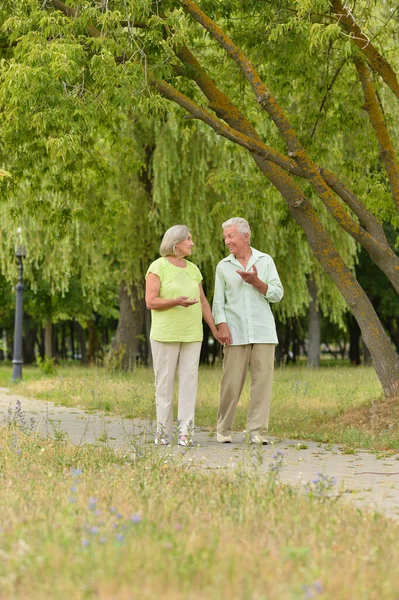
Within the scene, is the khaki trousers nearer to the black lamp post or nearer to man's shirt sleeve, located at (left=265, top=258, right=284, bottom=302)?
man's shirt sleeve, located at (left=265, top=258, right=284, bottom=302)

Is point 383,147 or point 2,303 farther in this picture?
point 2,303

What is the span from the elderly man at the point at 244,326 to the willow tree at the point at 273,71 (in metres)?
1.58

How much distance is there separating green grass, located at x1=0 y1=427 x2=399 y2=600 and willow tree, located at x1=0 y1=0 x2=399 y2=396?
4559 mm

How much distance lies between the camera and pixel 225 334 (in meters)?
8.33

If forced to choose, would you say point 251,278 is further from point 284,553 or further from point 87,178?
point 87,178

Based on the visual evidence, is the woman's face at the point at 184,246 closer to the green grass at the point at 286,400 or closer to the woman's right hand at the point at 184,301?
the woman's right hand at the point at 184,301

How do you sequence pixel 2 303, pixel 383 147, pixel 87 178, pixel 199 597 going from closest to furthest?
pixel 199 597, pixel 383 147, pixel 87 178, pixel 2 303

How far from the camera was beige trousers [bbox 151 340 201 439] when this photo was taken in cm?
820

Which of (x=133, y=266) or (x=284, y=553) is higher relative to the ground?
(x=133, y=266)

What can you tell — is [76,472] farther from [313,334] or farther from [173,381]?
[313,334]

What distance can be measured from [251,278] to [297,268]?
13.1 meters

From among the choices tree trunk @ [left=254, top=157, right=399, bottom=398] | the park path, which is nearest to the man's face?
the park path

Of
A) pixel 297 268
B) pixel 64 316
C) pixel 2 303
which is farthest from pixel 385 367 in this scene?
pixel 2 303

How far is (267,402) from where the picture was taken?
8383mm
